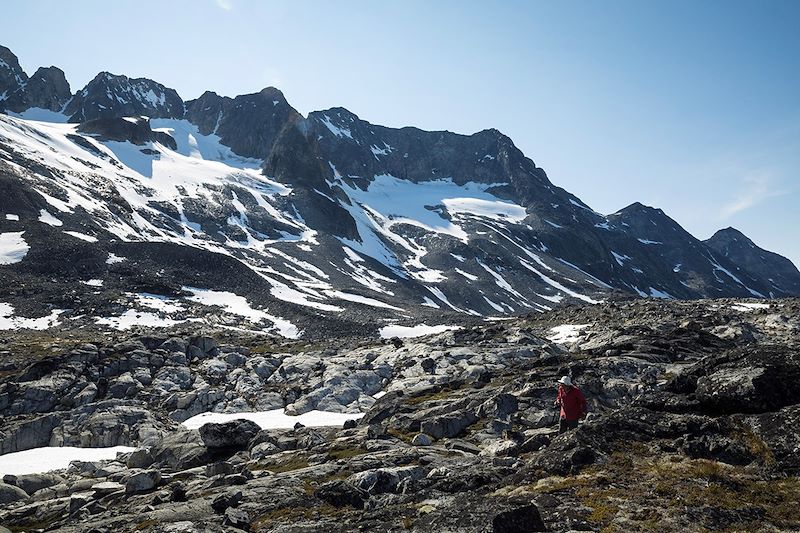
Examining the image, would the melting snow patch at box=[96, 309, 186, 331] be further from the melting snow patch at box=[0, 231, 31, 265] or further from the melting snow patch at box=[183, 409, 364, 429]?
the melting snow patch at box=[183, 409, 364, 429]

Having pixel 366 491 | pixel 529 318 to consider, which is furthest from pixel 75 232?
pixel 366 491

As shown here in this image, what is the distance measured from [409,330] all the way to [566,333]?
4137cm

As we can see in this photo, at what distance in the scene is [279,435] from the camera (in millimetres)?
37719

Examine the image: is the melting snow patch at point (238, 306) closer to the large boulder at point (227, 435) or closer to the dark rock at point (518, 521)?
the large boulder at point (227, 435)

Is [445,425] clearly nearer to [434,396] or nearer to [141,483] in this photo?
[434,396]

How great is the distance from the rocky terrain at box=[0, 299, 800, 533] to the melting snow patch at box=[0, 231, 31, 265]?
53.7m

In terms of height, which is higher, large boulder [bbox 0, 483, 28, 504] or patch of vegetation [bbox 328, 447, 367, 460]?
patch of vegetation [bbox 328, 447, 367, 460]

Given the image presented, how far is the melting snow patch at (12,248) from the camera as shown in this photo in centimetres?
12138

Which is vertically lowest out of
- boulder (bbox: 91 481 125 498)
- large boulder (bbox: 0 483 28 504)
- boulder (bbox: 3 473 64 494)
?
boulder (bbox: 3 473 64 494)

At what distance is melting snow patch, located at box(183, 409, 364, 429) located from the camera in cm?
5278

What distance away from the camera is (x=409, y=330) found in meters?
119

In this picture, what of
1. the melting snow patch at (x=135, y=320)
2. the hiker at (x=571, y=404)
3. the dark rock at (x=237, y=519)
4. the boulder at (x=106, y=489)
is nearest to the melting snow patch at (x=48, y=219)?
the melting snow patch at (x=135, y=320)

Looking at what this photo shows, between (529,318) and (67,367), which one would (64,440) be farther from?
(529,318)

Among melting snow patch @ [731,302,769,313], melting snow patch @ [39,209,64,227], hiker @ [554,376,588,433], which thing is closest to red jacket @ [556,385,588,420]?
hiker @ [554,376,588,433]
